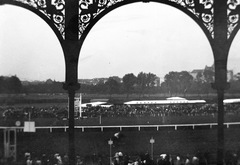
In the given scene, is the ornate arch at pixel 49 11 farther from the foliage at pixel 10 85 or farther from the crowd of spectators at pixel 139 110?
the crowd of spectators at pixel 139 110

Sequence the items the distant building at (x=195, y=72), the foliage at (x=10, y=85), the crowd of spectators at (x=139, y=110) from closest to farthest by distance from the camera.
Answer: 1. the foliage at (x=10, y=85)
2. the distant building at (x=195, y=72)
3. the crowd of spectators at (x=139, y=110)

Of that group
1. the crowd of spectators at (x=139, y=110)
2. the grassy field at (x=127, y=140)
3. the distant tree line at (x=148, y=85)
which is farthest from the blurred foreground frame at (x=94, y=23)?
the crowd of spectators at (x=139, y=110)

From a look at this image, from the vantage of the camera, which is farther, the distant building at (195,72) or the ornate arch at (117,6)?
the distant building at (195,72)

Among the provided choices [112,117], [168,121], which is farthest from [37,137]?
[168,121]

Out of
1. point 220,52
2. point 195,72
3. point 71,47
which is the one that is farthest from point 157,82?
point 71,47

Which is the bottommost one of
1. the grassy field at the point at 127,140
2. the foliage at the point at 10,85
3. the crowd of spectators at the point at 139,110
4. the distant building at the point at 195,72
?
the grassy field at the point at 127,140

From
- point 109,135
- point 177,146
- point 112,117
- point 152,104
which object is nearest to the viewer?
point 177,146

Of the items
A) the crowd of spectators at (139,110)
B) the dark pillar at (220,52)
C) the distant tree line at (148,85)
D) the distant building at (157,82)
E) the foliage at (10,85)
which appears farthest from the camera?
the crowd of spectators at (139,110)

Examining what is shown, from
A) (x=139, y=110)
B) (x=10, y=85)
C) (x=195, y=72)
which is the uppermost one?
(x=195, y=72)

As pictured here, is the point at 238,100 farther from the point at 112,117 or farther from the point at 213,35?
the point at 213,35

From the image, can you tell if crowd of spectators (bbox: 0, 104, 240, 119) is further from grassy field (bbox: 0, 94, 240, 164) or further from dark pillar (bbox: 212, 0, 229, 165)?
dark pillar (bbox: 212, 0, 229, 165)

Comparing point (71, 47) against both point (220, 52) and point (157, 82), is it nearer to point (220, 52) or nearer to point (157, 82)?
point (220, 52)
